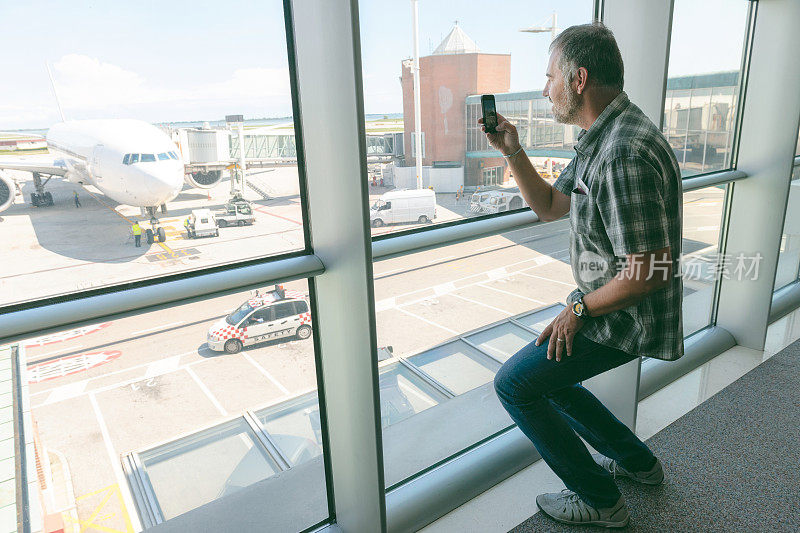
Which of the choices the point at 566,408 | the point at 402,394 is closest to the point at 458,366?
the point at 402,394

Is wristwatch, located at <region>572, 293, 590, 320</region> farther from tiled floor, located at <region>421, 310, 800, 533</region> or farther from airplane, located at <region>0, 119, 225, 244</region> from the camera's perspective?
airplane, located at <region>0, 119, 225, 244</region>

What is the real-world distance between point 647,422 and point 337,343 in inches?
69.1

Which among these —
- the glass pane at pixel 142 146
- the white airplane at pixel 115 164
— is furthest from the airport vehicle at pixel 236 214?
the white airplane at pixel 115 164

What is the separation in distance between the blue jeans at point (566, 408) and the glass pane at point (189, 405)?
2.31 feet

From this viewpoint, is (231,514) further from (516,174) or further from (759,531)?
(759,531)

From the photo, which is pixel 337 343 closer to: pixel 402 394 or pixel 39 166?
pixel 402 394

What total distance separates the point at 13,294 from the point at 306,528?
122 centimetres

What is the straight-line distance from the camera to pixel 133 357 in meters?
1.55

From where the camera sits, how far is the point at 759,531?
1910 mm

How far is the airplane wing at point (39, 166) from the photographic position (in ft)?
4.13

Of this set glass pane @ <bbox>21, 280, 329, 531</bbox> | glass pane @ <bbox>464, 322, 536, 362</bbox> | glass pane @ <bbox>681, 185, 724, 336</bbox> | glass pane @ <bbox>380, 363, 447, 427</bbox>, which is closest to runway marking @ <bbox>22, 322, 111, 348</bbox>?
glass pane @ <bbox>21, 280, 329, 531</bbox>

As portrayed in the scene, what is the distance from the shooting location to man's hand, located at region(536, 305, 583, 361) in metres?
1.61

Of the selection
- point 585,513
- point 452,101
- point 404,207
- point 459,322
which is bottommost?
point 585,513

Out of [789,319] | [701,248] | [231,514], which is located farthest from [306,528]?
[789,319]
